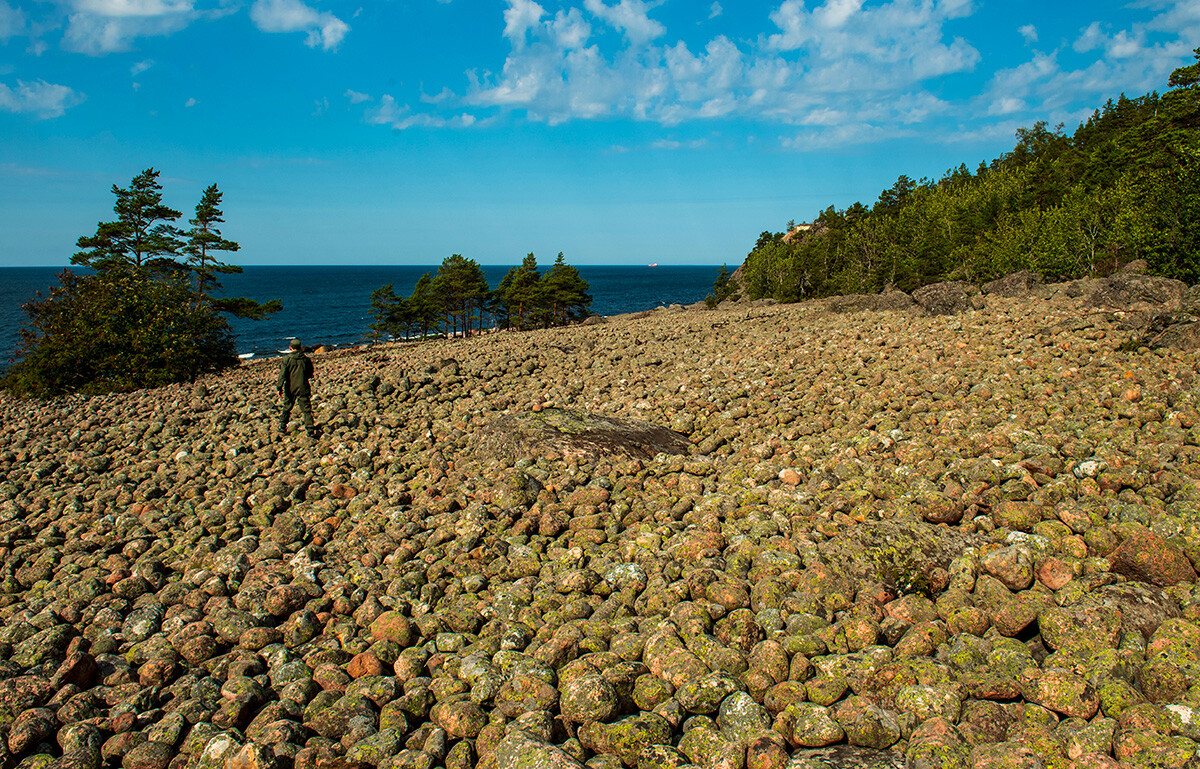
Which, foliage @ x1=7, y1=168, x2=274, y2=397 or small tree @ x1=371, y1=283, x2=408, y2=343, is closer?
foliage @ x1=7, y1=168, x2=274, y2=397

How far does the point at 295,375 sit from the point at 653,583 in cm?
975

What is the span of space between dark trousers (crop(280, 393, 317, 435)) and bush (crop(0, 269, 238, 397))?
12.1 metres

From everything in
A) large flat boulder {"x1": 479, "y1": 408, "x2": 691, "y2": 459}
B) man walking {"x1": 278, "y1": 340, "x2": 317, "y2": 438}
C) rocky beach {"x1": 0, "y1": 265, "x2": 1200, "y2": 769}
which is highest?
man walking {"x1": 278, "y1": 340, "x2": 317, "y2": 438}

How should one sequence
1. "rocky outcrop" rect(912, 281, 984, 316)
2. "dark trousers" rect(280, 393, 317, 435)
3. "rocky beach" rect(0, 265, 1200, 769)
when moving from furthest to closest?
"rocky outcrop" rect(912, 281, 984, 316) < "dark trousers" rect(280, 393, 317, 435) < "rocky beach" rect(0, 265, 1200, 769)

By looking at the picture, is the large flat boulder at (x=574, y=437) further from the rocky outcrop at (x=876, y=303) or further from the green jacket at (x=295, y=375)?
the rocky outcrop at (x=876, y=303)

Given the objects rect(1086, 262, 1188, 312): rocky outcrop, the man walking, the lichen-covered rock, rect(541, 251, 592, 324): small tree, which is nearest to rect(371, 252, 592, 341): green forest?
rect(541, 251, 592, 324): small tree

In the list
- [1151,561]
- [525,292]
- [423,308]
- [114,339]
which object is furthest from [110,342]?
[423,308]

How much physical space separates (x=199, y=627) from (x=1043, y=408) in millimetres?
11030

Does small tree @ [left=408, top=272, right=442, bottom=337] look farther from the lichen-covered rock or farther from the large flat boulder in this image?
the lichen-covered rock

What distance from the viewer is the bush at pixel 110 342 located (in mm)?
21078

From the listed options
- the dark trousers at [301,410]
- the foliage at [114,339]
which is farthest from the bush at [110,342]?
the dark trousers at [301,410]

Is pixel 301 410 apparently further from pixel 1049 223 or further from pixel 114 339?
pixel 1049 223

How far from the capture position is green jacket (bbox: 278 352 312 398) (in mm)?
12578

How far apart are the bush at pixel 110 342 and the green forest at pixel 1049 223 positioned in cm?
3873
